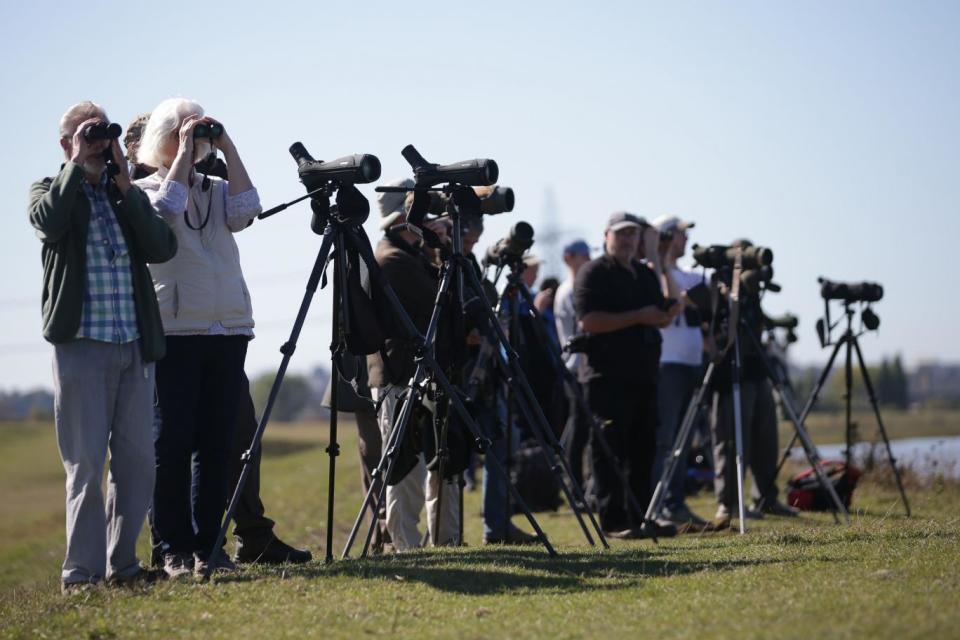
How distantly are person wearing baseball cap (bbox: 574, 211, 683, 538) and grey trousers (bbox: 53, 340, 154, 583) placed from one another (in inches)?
149

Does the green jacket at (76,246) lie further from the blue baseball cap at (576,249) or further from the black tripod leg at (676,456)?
the blue baseball cap at (576,249)

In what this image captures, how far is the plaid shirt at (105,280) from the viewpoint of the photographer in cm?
571

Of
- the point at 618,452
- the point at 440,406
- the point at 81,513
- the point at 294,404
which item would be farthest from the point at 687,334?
the point at 294,404

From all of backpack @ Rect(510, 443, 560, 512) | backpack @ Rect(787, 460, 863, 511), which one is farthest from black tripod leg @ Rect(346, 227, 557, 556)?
backpack @ Rect(510, 443, 560, 512)

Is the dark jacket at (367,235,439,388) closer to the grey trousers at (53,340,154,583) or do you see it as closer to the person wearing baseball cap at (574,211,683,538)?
the person wearing baseball cap at (574,211,683,538)

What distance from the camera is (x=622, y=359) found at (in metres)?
9.02

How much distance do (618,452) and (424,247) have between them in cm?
207

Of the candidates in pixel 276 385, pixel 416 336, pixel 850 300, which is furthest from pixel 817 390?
pixel 276 385

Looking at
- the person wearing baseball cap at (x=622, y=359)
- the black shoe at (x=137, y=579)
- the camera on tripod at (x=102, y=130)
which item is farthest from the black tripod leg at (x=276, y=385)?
the person wearing baseball cap at (x=622, y=359)

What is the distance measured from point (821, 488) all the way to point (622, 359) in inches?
119

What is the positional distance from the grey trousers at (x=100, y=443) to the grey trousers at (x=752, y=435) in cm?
587

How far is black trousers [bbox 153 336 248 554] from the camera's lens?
243 inches

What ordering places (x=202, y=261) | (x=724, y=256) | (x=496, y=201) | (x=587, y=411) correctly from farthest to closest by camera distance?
1. (x=724, y=256)
2. (x=587, y=411)
3. (x=496, y=201)
4. (x=202, y=261)

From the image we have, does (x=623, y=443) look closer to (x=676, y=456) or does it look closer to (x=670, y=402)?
(x=676, y=456)
